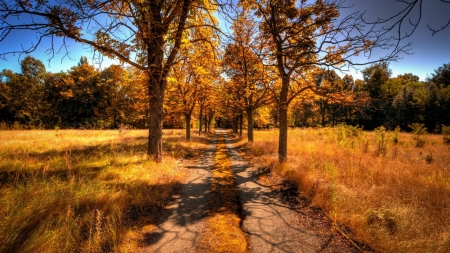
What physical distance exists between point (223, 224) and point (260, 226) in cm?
79

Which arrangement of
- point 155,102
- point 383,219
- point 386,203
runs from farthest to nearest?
point 155,102, point 386,203, point 383,219

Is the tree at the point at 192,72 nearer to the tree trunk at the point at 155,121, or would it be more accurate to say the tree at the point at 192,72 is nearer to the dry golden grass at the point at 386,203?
the tree trunk at the point at 155,121

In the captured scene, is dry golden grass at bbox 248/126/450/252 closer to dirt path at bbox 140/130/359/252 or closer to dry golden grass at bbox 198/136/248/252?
dirt path at bbox 140/130/359/252

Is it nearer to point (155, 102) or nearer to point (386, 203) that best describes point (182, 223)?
point (386, 203)

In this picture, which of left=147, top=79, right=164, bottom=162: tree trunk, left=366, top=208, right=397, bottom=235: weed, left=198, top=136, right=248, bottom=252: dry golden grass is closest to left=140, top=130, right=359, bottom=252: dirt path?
left=198, top=136, right=248, bottom=252: dry golden grass

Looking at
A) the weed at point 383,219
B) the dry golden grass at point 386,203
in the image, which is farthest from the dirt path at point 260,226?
the weed at point 383,219

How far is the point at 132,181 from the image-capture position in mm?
5961

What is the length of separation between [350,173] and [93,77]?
58.2 meters

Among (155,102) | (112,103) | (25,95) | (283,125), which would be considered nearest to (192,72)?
(155,102)

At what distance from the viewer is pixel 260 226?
152 inches

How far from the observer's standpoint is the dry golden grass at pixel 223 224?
10.6 ft

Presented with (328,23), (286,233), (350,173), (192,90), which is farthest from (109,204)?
Answer: (192,90)

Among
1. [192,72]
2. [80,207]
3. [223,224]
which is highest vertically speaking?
[192,72]

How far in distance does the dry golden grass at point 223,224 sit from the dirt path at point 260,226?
13cm
